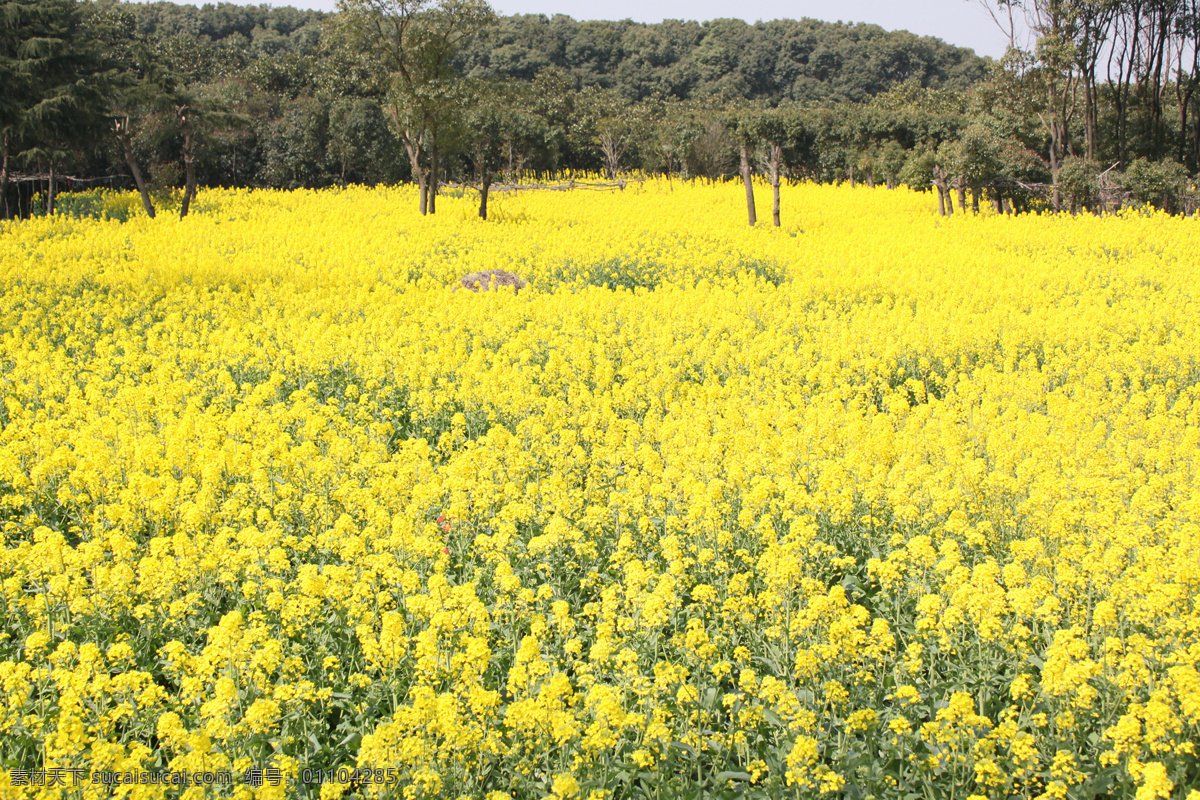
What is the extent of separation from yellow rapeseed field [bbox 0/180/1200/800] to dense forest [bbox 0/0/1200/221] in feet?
61.3

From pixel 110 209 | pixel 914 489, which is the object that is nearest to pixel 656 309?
pixel 914 489

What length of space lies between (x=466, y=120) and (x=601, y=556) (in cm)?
2790

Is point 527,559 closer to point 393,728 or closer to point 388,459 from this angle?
point 393,728

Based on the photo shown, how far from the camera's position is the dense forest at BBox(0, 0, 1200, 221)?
30.2m

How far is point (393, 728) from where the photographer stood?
387cm

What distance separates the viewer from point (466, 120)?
3084 centimetres

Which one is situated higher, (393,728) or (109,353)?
(109,353)

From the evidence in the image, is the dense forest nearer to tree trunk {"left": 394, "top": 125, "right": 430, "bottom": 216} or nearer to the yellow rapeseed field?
tree trunk {"left": 394, "top": 125, "right": 430, "bottom": 216}

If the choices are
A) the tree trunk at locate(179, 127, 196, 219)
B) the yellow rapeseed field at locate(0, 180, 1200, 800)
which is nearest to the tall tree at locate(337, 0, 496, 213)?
the tree trunk at locate(179, 127, 196, 219)

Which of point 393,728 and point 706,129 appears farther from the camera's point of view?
point 706,129

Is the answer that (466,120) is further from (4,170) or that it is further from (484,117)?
(4,170)

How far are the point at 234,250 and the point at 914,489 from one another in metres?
22.6

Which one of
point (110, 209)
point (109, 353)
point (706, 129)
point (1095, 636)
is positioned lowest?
point (1095, 636)

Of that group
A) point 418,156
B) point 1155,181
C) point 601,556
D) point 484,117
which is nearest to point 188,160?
point 418,156
